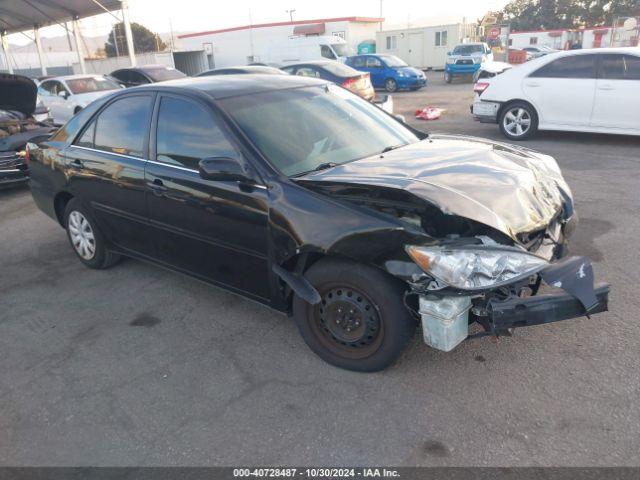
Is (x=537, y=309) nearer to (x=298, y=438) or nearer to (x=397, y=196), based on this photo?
(x=397, y=196)

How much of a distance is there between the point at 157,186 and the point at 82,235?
4.96 feet

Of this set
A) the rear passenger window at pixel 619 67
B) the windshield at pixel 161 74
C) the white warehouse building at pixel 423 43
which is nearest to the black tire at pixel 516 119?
the rear passenger window at pixel 619 67

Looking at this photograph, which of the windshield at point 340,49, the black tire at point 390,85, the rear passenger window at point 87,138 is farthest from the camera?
the windshield at point 340,49

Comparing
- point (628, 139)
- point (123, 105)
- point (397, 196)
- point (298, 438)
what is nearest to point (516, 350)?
point (397, 196)

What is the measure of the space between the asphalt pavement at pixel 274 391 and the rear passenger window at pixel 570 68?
17.9 ft

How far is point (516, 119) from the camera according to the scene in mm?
9438

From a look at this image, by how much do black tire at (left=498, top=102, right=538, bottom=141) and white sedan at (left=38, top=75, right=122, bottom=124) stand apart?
10.1 metres

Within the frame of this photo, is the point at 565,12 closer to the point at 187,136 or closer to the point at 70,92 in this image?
the point at 70,92

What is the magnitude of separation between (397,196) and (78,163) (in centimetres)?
311

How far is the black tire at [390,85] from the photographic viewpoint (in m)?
20.8

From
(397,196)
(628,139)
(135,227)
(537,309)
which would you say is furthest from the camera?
(628,139)

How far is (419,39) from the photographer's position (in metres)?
33.5

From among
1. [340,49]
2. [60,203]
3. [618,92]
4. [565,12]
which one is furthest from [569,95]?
[565,12]

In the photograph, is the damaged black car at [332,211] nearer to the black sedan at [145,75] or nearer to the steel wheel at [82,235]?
the steel wheel at [82,235]
